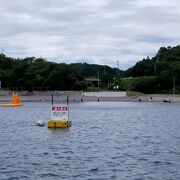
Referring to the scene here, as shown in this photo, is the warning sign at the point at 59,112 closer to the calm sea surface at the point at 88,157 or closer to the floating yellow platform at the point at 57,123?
the floating yellow platform at the point at 57,123

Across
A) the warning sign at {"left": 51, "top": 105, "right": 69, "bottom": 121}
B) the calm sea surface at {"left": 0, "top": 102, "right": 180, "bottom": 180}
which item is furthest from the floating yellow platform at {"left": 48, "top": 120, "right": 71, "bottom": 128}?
the calm sea surface at {"left": 0, "top": 102, "right": 180, "bottom": 180}

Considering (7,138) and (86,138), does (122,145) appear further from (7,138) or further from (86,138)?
(7,138)

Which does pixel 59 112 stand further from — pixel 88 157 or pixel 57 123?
pixel 88 157

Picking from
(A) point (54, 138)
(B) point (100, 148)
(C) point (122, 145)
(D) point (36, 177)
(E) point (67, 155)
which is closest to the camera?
(D) point (36, 177)

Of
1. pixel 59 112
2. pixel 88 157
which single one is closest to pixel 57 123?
pixel 59 112

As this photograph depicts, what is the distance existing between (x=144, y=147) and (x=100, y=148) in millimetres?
3876

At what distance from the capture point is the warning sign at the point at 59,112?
59.9m

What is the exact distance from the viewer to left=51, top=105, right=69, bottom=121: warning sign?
59.9 metres

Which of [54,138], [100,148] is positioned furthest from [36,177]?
[54,138]

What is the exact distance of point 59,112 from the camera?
61.2 m

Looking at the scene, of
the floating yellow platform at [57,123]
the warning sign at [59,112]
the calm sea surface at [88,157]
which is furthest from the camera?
the floating yellow platform at [57,123]

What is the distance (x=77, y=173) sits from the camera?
31.1m

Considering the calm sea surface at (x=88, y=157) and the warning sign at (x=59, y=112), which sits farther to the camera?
the warning sign at (x=59, y=112)

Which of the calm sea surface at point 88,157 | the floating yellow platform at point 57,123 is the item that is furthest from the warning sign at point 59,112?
the calm sea surface at point 88,157
